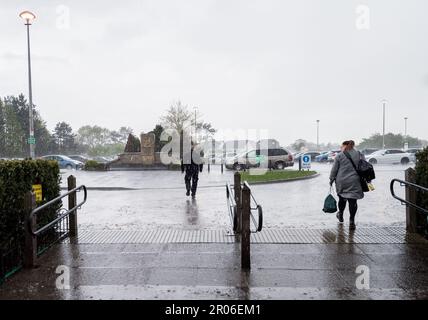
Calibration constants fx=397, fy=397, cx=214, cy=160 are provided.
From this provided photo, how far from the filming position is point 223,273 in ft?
16.1

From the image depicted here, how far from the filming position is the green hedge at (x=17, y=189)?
16.7 feet

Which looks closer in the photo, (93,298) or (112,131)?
(93,298)

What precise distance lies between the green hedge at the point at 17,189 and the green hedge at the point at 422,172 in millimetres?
6248

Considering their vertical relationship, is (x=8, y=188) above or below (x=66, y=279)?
above

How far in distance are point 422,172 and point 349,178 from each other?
1309mm

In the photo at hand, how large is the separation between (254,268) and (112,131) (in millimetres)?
125086

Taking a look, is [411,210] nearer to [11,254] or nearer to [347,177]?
[347,177]

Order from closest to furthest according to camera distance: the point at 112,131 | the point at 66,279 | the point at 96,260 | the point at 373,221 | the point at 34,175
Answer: the point at 66,279
the point at 96,260
the point at 34,175
the point at 373,221
the point at 112,131

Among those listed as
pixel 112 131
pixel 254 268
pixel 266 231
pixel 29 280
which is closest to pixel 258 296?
pixel 254 268

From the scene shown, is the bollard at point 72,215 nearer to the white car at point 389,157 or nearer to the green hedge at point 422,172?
the green hedge at point 422,172

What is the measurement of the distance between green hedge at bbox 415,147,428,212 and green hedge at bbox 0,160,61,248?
6248 mm

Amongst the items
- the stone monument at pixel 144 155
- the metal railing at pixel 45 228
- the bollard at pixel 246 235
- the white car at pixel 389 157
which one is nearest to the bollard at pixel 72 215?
the metal railing at pixel 45 228
